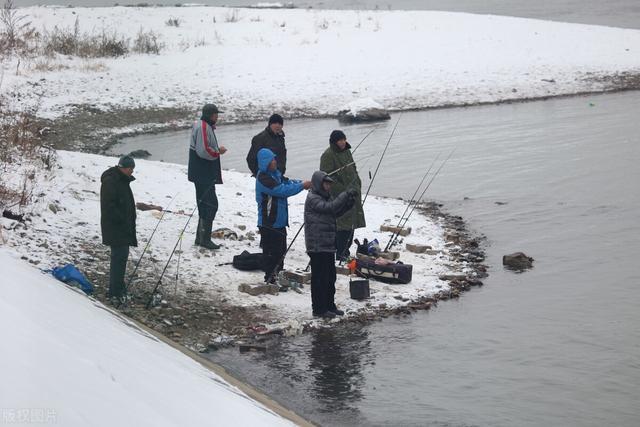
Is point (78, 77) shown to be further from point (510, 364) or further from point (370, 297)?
point (510, 364)

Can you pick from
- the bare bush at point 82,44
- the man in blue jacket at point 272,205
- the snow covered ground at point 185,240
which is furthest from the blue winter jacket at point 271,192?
the bare bush at point 82,44

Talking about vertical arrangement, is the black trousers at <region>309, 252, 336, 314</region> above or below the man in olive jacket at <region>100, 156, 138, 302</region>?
below

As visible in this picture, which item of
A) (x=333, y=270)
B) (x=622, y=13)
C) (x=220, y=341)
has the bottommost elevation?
(x=220, y=341)

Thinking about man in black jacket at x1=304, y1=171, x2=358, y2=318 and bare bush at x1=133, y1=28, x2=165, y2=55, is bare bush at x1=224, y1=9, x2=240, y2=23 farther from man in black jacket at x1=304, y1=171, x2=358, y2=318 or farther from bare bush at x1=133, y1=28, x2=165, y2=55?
man in black jacket at x1=304, y1=171, x2=358, y2=318

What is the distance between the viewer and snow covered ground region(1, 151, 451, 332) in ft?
33.6

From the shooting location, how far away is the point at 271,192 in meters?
10.3

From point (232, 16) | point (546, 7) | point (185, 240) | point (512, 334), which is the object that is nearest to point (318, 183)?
point (512, 334)

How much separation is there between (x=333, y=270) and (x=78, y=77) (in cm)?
2167

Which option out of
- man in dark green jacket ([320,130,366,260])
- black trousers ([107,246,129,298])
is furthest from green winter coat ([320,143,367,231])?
black trousers ([107,246,129,298])

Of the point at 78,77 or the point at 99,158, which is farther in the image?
the point at 78,77

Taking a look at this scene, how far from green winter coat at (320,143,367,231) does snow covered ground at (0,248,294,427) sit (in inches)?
193

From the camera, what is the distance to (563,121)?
25125 mm

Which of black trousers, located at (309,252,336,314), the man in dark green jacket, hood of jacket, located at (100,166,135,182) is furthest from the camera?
the man in dark green jacket

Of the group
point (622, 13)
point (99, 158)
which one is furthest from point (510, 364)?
point (622, 13)
